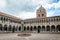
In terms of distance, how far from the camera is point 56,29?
180ft

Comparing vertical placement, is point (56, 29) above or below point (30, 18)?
below

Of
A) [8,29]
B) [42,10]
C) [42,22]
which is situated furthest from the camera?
[42,10]

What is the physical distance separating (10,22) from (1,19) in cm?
783

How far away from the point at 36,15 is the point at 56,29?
23087mm

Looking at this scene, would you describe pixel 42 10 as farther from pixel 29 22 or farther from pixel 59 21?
pixel 59 21

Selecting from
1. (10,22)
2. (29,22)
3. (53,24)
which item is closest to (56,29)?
(53,24)

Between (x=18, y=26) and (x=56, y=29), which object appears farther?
(x=18, y=26)

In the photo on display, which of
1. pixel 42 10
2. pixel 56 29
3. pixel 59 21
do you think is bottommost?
pixel 56 29

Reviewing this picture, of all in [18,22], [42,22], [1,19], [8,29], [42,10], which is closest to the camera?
[1,19]

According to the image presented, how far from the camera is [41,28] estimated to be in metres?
58.9

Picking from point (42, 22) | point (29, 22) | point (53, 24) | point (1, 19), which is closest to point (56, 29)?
point (53, 24)

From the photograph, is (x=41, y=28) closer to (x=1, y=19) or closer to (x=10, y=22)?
(x=10, y=22)

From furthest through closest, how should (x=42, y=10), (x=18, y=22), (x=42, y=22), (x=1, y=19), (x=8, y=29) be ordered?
(x=42, y=10)
(x=18, y=22)
(x=42, y=22)
(x=8, y=29)
(x=1, y=19)

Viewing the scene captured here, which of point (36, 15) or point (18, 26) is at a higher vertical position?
point (36, 15)
